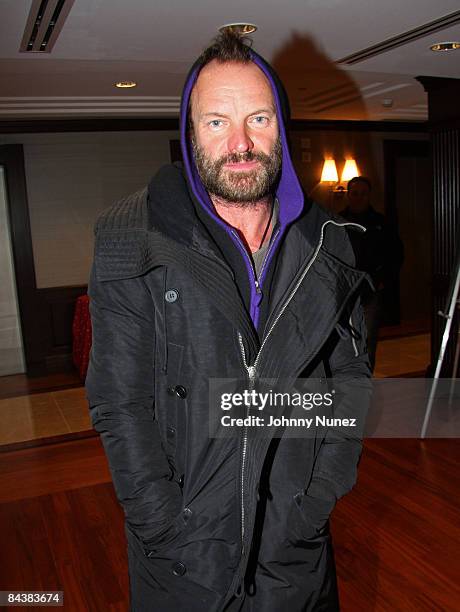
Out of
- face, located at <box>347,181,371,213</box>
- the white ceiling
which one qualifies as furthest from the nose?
face, located at <box>347,181,371,213</box>

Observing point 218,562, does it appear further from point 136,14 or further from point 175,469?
point 136,14

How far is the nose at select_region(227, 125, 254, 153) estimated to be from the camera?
1272mm

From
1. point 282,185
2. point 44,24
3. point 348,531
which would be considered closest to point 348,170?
point 44,24

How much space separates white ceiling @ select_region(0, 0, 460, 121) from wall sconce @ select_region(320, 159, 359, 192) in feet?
5.42

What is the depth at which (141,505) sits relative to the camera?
122 centimetres

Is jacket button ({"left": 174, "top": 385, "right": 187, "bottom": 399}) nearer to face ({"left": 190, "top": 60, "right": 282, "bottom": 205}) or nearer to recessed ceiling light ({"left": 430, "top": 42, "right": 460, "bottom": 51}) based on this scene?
face ({"left": 190, "top": 60, "right": 282, "bottom": 205})

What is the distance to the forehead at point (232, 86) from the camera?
128cm

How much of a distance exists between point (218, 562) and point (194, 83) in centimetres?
105

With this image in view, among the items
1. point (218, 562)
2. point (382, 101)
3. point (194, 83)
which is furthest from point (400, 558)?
point (382, 101)

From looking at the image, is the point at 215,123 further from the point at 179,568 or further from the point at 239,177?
the point at 179,568

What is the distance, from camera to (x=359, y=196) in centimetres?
443

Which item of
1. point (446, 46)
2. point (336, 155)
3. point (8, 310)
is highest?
point (446, 46)

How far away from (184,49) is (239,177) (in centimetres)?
256

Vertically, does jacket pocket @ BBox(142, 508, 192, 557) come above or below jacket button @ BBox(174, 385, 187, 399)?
below
